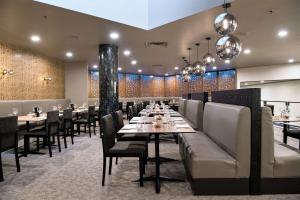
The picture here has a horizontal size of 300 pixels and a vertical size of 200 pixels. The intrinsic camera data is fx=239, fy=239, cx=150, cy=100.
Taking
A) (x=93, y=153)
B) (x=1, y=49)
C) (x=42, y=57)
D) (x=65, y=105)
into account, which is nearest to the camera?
(x=93, y=153)

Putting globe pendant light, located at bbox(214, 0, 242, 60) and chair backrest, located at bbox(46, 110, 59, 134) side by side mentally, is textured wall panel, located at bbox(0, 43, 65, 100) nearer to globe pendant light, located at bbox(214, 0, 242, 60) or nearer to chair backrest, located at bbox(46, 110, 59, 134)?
chair backrest, located at bbox(46, 110, 59, 134)

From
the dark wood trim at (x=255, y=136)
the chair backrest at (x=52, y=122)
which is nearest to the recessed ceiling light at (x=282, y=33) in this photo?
the dark wood trim at (x=255, y=136)

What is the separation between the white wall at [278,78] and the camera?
11817 millimetres

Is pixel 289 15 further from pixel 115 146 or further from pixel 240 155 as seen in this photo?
pixel 115 146

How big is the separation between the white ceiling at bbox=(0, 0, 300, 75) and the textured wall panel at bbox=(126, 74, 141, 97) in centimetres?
714

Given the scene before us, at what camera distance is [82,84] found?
10.7m

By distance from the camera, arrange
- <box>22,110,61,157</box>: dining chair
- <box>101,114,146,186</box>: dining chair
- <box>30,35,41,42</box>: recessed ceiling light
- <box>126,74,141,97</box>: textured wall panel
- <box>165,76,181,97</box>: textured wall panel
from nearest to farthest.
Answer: <box>101,114,146,186</box>: dining chair, <box>22,110,61,157</box>: dining chair, <box>30,35,41,42</box>: recessed ceiling light, <box>126,74,141,97</box>: textured wall panel, <box>165,76,181,97</box>: textured wall panel

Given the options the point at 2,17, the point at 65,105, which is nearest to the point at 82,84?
the point at 65,105

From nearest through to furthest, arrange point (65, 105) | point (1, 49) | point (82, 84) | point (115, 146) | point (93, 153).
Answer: point (115, 146) < point (93, 153) < point (1, 49) < point (65, 105) < point (82, 84)

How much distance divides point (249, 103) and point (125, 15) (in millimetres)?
3428

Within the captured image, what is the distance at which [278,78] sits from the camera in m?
12.2

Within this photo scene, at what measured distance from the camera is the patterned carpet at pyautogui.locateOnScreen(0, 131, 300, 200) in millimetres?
2816

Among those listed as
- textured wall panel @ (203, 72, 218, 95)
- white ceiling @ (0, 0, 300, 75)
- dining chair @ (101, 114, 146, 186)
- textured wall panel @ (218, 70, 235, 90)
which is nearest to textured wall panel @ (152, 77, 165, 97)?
textured wall panel @ (203, 72, 218, 95)

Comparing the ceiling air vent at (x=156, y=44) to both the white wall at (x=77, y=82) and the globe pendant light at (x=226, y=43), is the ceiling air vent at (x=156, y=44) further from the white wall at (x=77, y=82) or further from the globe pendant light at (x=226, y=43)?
the white wall at (x=77, y=82)
